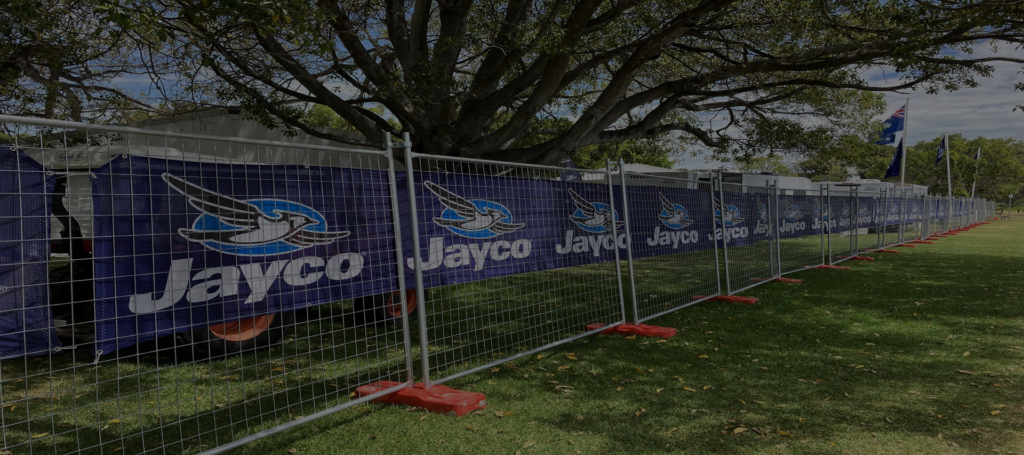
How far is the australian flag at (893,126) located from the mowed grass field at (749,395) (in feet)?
64.1

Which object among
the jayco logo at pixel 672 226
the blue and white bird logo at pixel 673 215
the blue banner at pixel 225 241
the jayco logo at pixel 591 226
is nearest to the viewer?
the blue banner at pixel 225 241

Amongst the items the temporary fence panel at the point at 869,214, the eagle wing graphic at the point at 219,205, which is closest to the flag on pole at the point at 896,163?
the temporary fence panel at the point at 869,214

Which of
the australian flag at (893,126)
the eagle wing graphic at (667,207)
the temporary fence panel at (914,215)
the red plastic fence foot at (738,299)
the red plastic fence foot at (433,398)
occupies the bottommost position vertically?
the red plastic fence foot at (738,299)

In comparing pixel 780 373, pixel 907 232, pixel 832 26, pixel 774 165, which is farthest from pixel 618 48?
pixel 774 165

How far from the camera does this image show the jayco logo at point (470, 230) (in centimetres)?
470

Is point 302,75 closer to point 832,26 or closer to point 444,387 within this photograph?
point 444,387

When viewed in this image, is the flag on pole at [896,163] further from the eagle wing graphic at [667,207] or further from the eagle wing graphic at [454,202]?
the eagle wing graphic at [454,202]

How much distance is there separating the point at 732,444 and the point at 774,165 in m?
66.4

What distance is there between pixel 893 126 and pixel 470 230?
26.7 m

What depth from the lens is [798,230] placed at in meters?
12.3

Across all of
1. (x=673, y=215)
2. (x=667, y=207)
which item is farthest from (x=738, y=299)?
(x=667, y=207)

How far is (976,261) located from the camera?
1382 cm

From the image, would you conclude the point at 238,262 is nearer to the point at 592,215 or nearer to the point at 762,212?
the point at 592,215

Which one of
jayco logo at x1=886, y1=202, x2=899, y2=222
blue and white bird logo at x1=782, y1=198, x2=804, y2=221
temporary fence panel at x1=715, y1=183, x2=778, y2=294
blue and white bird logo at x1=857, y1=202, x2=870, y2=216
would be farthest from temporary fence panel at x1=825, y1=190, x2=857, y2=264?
temporary fence panel at x1=715, y1=183, x2=778, y2=294
